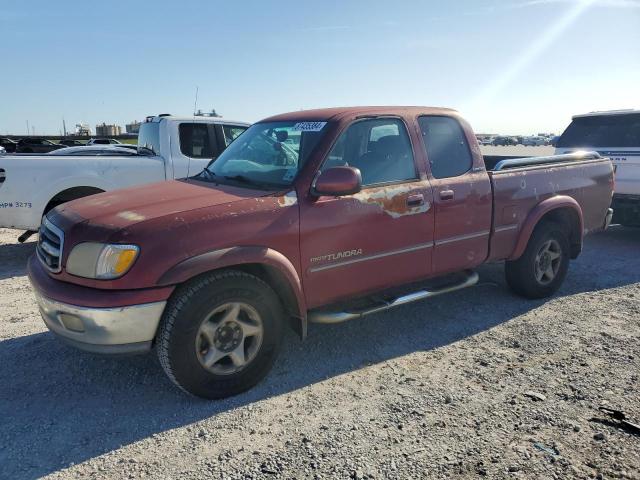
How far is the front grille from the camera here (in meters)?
3.20

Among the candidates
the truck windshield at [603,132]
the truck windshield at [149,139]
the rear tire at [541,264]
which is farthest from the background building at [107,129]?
the rear tire at [541,264]

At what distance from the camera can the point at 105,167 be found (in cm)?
678

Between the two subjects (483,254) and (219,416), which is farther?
(483,254)

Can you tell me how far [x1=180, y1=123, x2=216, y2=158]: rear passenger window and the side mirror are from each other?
4577mm

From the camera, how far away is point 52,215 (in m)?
3.62

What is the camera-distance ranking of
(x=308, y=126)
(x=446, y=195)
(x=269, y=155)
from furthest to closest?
(x=446, y=195)
(x=269, y=155)
(x=308, y=126)

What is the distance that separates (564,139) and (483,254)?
4854mm

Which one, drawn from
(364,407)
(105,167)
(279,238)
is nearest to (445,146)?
(279,238)

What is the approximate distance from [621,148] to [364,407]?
653 cm

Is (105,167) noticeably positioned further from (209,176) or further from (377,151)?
(377,151)

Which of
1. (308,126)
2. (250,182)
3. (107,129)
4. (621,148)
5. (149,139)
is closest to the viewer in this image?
(250,182)

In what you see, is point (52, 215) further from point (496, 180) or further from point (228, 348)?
point (496, 180)

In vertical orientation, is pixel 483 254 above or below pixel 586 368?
above

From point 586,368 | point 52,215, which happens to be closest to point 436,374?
point 586,368
